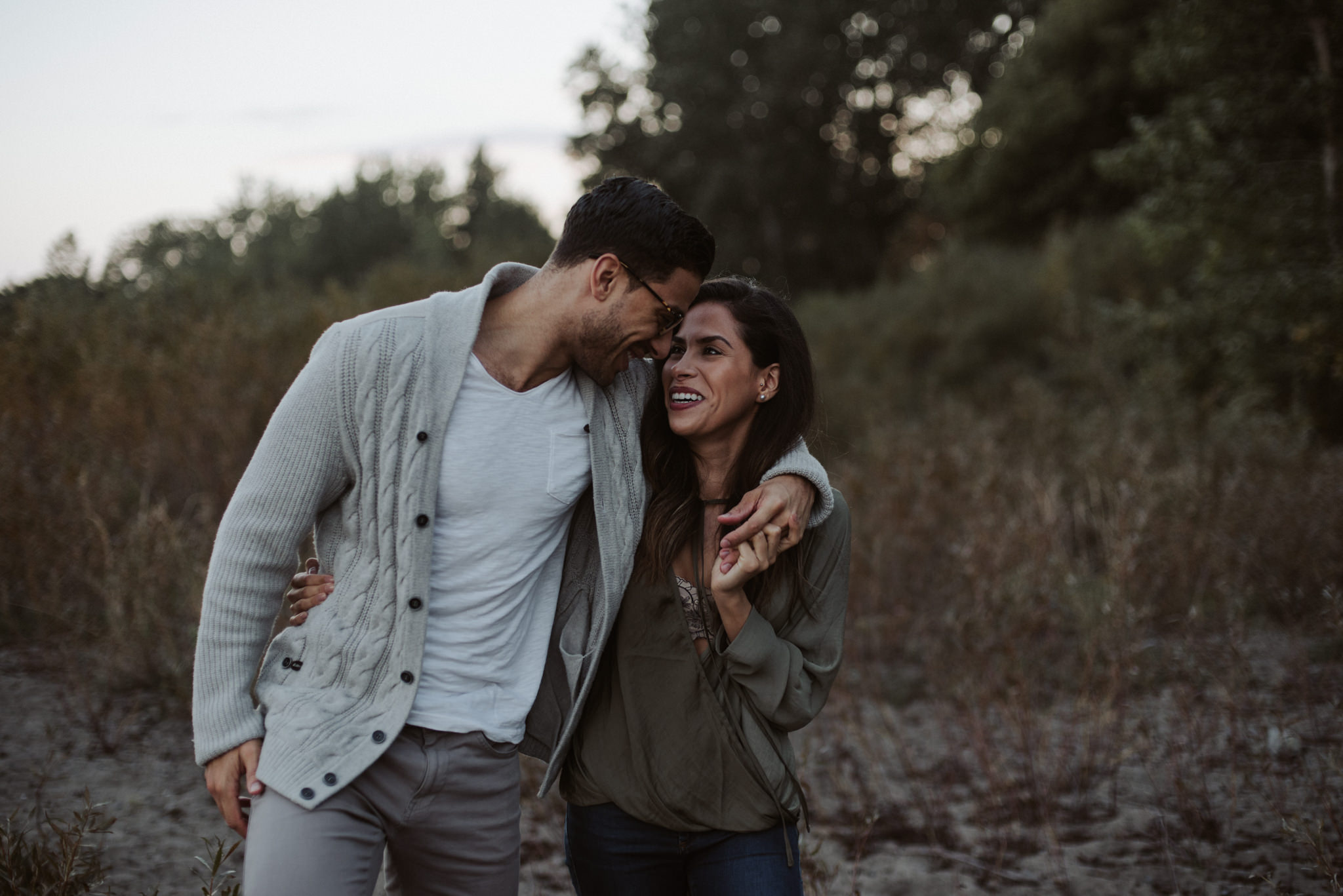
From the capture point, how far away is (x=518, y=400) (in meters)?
2.17

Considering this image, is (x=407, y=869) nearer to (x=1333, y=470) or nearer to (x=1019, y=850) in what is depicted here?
(x=1019, y=850)

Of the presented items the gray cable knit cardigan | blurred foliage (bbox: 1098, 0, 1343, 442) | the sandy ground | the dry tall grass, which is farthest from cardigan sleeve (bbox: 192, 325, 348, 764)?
blurred foliage (bbox: 1098, 0, 1343, 442)

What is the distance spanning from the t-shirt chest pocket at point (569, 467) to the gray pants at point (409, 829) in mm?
548

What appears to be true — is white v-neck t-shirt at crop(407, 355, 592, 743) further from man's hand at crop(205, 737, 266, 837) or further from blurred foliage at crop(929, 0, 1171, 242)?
blurred foliage at crop(929, 0, 1171, 242)

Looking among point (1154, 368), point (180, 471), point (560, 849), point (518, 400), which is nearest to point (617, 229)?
point (518, 400)

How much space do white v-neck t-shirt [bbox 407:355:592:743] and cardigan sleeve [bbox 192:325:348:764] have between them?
0.26 m

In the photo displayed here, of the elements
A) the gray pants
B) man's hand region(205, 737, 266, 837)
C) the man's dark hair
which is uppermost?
the man's dark hair

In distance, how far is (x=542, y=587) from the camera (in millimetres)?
2283

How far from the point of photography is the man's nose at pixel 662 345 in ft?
7.69

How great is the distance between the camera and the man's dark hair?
88.7 inches

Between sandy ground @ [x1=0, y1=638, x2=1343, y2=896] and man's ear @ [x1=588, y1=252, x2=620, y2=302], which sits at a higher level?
man's ear @ [x1=588, y1=252, x2=620, y2=302]

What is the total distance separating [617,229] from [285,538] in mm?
1003

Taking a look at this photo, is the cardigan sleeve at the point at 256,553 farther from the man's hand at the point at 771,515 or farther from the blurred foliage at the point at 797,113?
the blurred foliage at the point at 797,113

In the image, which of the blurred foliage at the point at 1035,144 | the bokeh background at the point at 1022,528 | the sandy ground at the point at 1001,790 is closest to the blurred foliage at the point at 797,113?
the blurred foliage at the point at 1035,144
